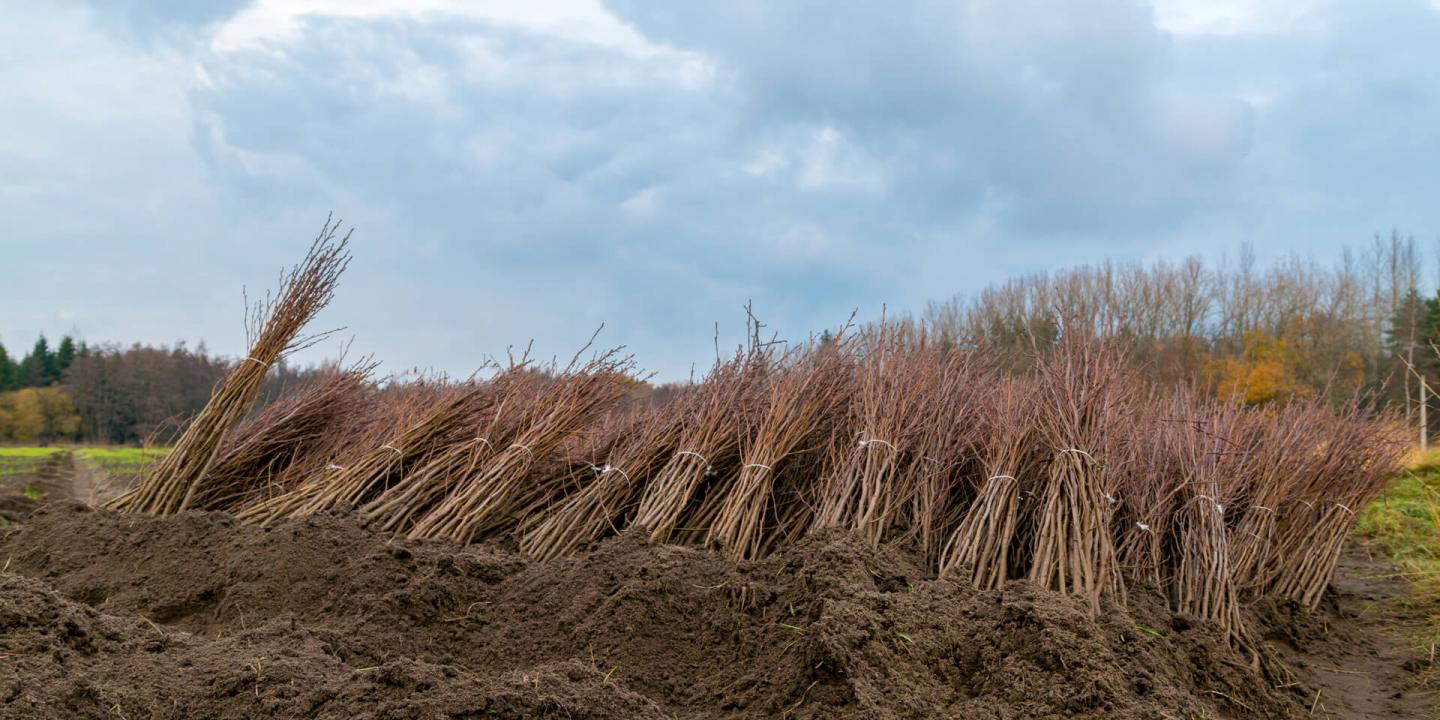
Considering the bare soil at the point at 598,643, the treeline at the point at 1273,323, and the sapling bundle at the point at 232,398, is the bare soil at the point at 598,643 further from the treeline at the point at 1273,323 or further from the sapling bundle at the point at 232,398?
the treeline at the point at 1273,323

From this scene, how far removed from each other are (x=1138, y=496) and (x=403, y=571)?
13.4 ft

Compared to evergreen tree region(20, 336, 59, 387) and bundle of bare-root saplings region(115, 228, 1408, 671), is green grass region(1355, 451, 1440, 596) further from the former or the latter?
evergreen tree region(20, 336, 59, 387)

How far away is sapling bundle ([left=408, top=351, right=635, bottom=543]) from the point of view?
5.83 meters

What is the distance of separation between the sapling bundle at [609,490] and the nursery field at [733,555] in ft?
0.09

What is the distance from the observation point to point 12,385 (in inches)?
2031

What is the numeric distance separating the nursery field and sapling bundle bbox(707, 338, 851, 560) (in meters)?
0.02

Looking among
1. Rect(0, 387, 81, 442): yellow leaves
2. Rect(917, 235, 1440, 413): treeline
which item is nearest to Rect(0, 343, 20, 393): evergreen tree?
Rect(0, 387, 81, 442): yellow leaves

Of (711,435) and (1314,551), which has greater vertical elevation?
(711,435)

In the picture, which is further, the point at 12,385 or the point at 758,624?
the point at 12,385

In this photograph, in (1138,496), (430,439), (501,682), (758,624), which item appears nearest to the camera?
(501,682)

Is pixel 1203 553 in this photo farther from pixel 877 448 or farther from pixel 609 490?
pixel 609 490

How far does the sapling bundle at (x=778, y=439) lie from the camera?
5266 mm

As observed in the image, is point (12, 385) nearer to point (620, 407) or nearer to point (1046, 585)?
point (620, 407)

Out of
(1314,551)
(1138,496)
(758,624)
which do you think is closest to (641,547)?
(758,624)
